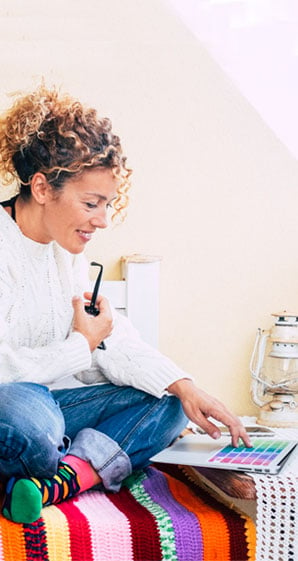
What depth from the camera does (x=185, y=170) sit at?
190 centimetres

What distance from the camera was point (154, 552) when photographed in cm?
107

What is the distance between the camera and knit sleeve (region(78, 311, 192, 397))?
51.7 inches

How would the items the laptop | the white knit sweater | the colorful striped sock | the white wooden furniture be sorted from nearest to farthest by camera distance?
1. the colorful striped sock
2. the laptop
3. the white knit sweater
4. the white wooden furniture

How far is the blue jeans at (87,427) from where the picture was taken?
3.58ft

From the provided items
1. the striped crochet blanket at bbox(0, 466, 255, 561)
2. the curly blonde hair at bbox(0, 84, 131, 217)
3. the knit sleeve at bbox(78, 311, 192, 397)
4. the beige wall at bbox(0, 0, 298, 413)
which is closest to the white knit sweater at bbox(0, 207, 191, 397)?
the knit sleeve at bbox(78, 311, 192, 397)

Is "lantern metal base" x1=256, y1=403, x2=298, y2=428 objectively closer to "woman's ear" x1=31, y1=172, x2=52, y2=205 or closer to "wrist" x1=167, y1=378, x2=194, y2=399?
"wrist" x1=167, y1=378, x2=194, y2=399

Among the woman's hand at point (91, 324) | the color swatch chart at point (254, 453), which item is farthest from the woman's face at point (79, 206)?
the color swatch chart at point (254, 453)

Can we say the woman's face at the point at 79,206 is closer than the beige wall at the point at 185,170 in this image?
Yes

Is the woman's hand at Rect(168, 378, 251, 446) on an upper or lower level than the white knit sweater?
lower

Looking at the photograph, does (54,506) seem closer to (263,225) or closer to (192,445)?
(192,445)

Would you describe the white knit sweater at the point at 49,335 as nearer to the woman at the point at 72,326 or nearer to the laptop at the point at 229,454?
the woman at the point at 72,326

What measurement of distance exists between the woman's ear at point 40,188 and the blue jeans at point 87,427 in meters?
0.34

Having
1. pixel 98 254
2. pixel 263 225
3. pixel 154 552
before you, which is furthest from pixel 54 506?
pixel 263 225

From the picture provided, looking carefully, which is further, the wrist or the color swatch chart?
the wrist
